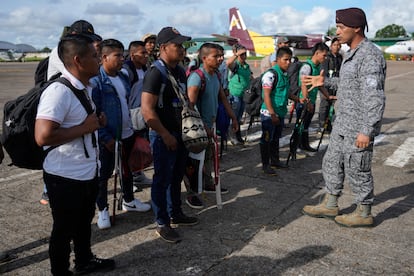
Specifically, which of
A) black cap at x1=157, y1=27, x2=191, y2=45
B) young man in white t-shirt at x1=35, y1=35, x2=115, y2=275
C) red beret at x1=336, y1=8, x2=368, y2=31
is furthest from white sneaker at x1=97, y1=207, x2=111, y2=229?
red beret at x1=336, y1=8, x2=368, y2=31

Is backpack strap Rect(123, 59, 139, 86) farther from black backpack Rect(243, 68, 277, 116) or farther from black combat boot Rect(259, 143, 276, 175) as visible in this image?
black backpack Rect(243, 68, 277, 116)

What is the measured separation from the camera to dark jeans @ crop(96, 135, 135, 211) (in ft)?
12.5

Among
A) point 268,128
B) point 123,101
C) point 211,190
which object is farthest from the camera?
point 268,128

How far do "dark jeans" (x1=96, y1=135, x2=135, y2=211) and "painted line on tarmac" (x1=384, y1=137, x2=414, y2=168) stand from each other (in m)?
4.37

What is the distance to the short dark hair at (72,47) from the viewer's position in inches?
96.4

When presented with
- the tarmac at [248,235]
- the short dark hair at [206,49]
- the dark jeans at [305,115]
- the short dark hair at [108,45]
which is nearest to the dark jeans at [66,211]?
the tarmac at [248,235]

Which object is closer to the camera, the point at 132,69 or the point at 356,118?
the point at 356,118

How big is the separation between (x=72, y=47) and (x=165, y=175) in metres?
1.49

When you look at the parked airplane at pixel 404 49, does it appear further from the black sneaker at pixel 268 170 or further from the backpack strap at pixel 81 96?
the backpack strap at pixel 81 96

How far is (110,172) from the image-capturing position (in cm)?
393

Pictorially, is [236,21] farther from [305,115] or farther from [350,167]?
[350,167]

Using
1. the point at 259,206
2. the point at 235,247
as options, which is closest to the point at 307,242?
the point at 235,247

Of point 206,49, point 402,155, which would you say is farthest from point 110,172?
point 402,155

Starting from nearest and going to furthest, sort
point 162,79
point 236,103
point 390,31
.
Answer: point 162,79, point 236,103, point 390,31
